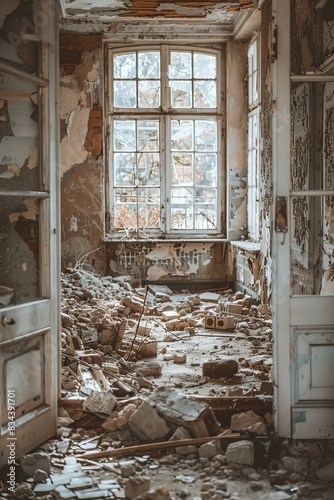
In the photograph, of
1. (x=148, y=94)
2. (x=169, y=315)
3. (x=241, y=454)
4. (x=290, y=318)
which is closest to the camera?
(x=241, y=454)

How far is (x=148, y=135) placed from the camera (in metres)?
8.96

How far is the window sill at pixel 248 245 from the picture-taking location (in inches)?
297

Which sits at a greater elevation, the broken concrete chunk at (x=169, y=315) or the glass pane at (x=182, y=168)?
the glass pane at (x=182, y=168)

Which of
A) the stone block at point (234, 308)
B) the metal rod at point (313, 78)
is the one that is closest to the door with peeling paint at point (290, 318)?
the metal rod at point (313, 78)

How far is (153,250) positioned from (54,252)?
218 inches

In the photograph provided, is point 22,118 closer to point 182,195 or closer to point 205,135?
point 182,195

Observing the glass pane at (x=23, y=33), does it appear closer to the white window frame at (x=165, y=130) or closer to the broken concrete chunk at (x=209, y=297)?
the broken concrete chunk at (x=209, y=297)

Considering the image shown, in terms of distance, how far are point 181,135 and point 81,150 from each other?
144cm

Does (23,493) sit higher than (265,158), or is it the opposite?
(265,158)

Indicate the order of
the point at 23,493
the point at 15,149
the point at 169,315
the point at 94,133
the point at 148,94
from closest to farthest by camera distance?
the point at 23,493 → the point at 15,149 → the point at 169,315 → the point at 94,133 → the point at 148,94

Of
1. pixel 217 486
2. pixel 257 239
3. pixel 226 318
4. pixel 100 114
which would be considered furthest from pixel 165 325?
pixel 217 486

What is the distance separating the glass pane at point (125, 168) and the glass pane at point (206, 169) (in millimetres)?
918

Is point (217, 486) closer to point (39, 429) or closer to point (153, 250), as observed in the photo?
point (39, 429)

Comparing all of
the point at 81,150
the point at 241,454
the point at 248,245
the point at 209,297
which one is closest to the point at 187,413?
the point at 241,454
